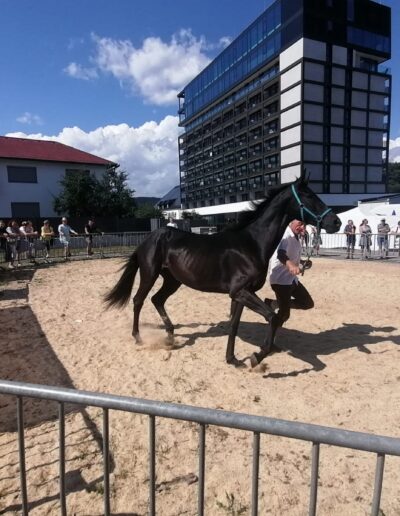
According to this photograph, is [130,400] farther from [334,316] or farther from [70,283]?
[70,283]

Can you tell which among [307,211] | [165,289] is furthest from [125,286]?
[307,211]

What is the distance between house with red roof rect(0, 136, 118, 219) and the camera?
3572 centimetres

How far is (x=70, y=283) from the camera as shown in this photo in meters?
10.8

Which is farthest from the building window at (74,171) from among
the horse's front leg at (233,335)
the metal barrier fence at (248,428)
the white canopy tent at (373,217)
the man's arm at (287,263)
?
the metal barrier fence at (248,428)

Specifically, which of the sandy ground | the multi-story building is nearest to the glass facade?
the multi-story building

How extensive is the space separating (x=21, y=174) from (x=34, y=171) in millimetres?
1275

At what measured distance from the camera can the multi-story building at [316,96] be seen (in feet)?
171

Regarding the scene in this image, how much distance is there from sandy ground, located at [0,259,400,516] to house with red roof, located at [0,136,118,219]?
3192 cm

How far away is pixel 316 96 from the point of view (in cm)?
5288

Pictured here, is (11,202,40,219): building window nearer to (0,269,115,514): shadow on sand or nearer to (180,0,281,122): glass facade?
(0,269,115,514): shadow on sand

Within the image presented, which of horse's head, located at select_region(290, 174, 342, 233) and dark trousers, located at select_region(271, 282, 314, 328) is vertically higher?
horse's head, located at select_region(290, 174, 342, 233)

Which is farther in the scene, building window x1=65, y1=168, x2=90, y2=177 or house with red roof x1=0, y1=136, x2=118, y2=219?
building window x1=65, y1=168, x2=90, y2=177

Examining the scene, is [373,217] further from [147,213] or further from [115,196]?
[147,213]

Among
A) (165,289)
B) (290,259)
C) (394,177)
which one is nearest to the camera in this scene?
(290,259)
